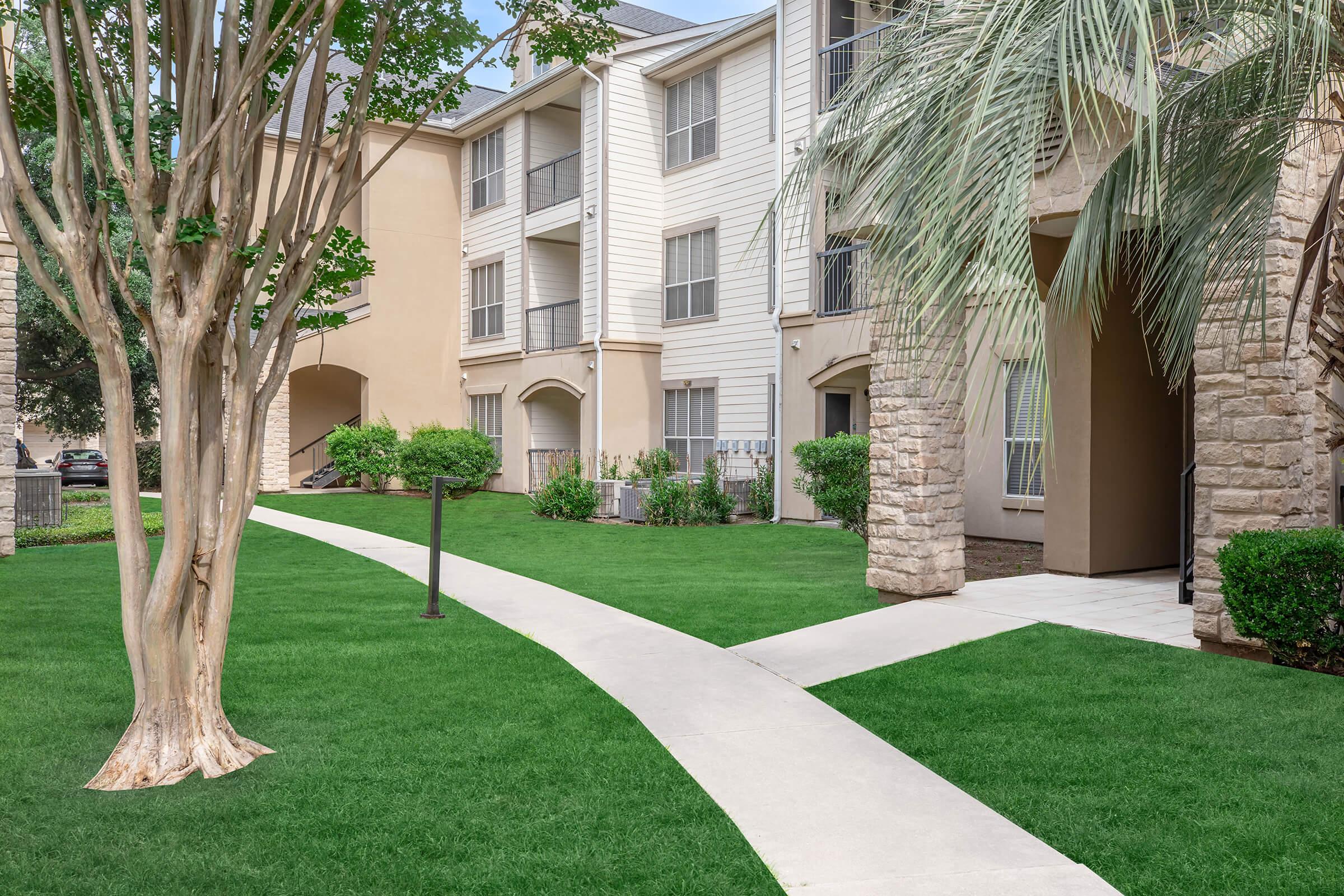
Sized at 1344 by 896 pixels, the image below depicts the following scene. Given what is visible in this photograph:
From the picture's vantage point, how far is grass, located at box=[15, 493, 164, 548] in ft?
47.7

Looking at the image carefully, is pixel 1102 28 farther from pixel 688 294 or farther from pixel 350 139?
pixel 688 294

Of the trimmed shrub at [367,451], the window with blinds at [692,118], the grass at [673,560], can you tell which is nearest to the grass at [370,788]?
the grass at [673,560]

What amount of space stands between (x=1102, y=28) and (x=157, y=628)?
15.4 feet

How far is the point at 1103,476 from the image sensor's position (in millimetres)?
11891

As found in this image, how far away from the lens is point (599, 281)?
22.2 metres

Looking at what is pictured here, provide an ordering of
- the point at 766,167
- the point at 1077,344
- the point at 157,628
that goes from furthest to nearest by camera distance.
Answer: the point at 766,167
the point at 1077,344
the point at 157,628

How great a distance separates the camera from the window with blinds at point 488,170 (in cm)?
2617

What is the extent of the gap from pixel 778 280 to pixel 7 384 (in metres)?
12.2

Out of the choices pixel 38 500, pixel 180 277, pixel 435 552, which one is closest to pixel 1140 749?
pixel 180 277

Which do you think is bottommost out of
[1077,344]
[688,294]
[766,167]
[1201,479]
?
[1201,479]

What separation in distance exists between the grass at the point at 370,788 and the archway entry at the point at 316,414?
21.7 meters

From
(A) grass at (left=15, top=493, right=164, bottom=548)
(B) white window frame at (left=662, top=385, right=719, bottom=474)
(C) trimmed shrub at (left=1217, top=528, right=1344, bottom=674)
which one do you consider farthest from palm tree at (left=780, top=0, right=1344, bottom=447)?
(B) white window frame at (left=662, top=385, right=719, bottom=474)

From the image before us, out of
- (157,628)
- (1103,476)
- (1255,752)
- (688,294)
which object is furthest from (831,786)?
(688,294)

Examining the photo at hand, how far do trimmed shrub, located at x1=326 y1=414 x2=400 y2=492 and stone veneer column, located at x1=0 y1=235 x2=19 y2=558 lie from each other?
12.4m
